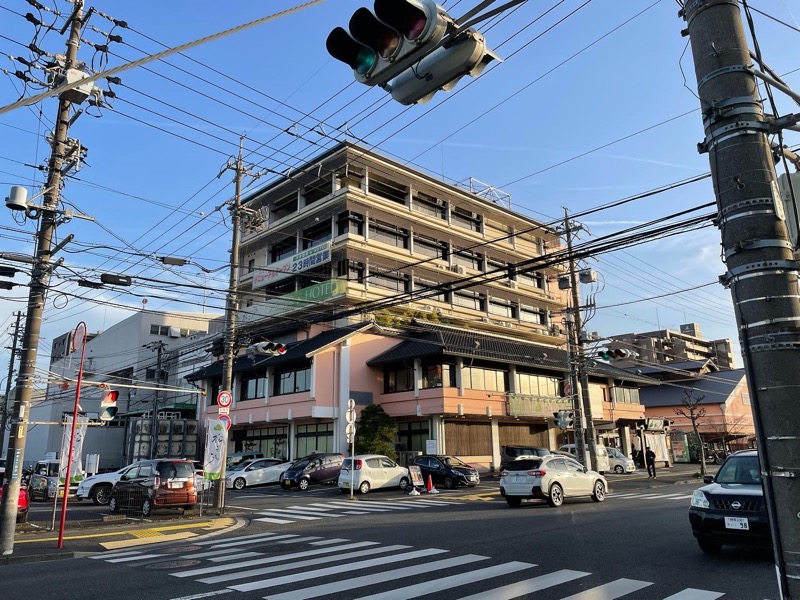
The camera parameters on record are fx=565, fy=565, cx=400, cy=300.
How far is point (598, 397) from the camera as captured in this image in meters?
44.3

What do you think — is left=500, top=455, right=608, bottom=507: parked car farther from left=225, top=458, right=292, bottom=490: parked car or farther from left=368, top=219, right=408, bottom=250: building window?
left=368, top=219, right=408, bottom=250: building window

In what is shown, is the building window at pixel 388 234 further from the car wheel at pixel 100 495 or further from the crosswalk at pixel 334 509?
the car wheel at pixel 100 495

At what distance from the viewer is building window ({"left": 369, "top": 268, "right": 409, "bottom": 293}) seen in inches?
1650

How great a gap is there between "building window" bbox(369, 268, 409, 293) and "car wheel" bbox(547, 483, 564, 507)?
24208mm

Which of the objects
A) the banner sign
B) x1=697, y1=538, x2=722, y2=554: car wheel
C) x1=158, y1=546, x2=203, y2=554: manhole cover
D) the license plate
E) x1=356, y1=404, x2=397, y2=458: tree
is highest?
the banner sign

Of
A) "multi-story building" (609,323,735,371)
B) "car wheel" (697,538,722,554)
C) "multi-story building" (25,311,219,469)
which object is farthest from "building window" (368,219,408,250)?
"multi-story building" (609,323,735,371)

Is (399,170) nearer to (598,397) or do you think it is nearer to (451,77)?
(598,397)

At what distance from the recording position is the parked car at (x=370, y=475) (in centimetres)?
2534

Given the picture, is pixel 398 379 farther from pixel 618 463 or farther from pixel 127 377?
pixel 127 377

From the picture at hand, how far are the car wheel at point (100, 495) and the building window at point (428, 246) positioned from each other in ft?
89.2

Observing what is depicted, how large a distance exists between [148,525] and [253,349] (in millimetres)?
8764

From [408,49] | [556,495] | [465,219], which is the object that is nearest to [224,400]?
[556,495]

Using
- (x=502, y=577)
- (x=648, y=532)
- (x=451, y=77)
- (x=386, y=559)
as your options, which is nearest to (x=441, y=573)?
(x=502, y=577)

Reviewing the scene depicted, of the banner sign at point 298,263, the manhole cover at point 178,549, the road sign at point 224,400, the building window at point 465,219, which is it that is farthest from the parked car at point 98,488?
the building window at point 465,219
